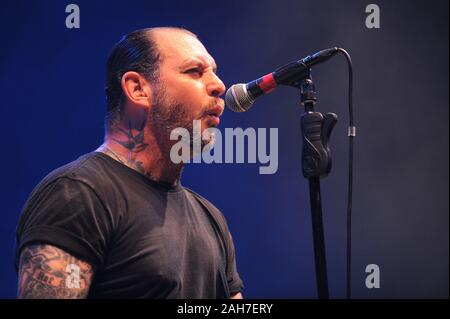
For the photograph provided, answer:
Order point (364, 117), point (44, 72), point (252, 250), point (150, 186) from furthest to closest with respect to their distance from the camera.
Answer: point (364, 117)
point (252, 250)
point (44, 72)
point (150, 186)

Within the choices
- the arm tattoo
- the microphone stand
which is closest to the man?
the arm tattoo

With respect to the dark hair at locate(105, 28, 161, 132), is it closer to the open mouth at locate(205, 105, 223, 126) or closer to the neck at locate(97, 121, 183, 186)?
the neck at locate(97, 121, 183, 186)

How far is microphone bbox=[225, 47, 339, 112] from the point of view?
1374 mm

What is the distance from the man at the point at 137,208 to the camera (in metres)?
1.15

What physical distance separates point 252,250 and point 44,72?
138 cm

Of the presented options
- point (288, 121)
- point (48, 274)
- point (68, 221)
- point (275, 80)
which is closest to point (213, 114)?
point (275, 80)

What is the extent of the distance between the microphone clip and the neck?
0.42m

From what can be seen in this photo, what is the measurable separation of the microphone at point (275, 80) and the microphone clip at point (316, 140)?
0.06 m

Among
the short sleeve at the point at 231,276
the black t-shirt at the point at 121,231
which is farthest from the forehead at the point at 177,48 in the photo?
the short sleeve at the point at 231,276

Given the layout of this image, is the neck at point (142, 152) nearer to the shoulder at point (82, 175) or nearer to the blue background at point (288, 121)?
the shoulder at point (82, 175)

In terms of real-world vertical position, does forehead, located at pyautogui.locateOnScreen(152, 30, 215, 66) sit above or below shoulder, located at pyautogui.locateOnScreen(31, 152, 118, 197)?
above
